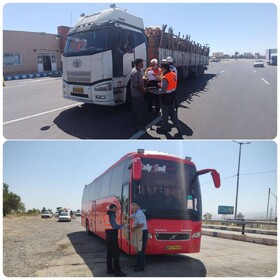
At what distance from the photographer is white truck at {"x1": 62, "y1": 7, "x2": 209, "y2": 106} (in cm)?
1063

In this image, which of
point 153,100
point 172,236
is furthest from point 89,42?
point 172,236

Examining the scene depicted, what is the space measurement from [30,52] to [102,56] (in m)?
39.6

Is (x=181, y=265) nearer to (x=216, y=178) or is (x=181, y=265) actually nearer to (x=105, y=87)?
(x=216, y=178)

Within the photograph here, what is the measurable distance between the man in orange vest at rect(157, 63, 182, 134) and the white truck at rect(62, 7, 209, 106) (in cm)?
194

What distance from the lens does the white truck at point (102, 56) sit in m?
10.6

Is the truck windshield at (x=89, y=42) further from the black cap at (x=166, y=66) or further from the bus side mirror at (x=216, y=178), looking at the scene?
the bus side mirror at (x=216, y=178)

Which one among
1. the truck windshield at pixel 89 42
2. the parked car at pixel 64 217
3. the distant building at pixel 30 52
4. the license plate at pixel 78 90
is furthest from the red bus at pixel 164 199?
the distant building at pixel 30 52

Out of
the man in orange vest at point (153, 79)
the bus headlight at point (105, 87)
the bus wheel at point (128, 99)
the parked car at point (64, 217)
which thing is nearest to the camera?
the bus headlight at point (105, 87)

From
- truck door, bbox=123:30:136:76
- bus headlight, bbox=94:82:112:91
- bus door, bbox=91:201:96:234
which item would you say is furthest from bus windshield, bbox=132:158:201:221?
bus door, bbox=91:201:96:234

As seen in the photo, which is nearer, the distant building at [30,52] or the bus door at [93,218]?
the bus door at [93,218]

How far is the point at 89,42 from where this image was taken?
11.2 m

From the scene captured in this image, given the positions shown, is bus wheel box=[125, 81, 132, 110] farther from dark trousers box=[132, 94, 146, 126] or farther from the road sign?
the road sign

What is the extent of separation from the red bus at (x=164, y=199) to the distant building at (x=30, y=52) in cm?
3708

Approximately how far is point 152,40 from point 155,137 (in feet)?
21.0
